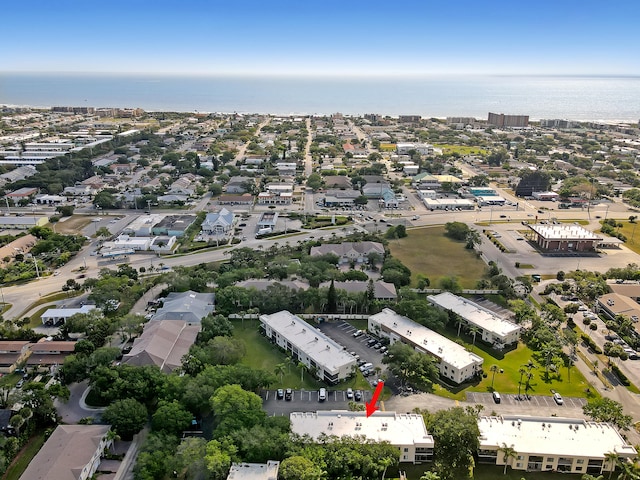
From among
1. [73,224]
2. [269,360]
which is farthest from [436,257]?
[73,224]

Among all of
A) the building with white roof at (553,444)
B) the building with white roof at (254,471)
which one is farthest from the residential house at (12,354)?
the building with white roof at (553,444)

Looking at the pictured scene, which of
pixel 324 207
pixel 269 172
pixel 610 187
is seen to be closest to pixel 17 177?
pixel 269 172

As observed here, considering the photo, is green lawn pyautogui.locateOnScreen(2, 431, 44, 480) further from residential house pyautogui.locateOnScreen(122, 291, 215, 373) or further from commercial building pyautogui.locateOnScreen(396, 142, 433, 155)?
commercial building pyautogui.locateOnScreen(396, 142, 433, 155)

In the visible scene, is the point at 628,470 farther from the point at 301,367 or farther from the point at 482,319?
the point at 301,367

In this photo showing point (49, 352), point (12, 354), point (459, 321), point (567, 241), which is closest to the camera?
point (12, 354)

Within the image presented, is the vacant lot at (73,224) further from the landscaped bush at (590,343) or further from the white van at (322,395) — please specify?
the landscaped bush at (590,343)
